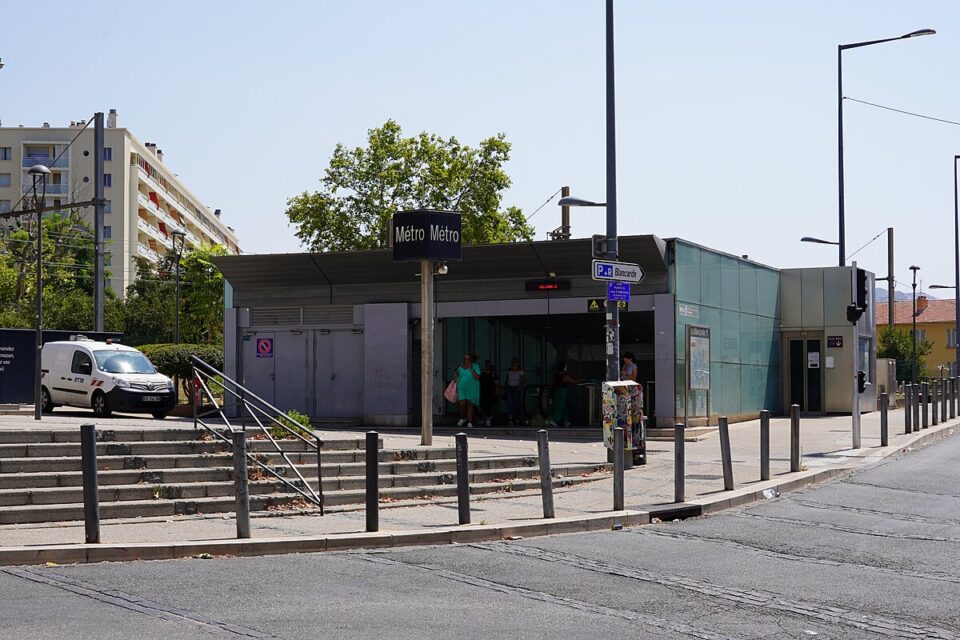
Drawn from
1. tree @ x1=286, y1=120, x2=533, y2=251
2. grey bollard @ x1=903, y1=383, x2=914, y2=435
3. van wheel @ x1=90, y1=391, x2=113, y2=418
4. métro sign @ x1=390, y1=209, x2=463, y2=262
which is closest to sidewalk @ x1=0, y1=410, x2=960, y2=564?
grey bollard @ x1=903, y1=383, x2=914, y2=435

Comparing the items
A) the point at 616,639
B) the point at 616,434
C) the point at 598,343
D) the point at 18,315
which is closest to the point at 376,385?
the point at 598,343

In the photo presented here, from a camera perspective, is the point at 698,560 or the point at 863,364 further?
the point at 863,364

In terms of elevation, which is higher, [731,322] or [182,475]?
[731,322]

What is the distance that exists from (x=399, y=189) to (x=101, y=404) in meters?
27.3

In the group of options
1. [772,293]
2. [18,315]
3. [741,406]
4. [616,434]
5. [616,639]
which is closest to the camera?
[616,639]

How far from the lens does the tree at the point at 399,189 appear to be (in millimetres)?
51250

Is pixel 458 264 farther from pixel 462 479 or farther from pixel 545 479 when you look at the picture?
pixel 462 479

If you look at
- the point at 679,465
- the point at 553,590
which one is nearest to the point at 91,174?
the point at 679,465

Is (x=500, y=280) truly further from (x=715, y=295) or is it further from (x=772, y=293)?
(x=772, y=293)

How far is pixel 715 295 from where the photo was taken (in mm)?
28797

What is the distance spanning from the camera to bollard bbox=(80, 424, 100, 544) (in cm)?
1058

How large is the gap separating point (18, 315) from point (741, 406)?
33826 mm

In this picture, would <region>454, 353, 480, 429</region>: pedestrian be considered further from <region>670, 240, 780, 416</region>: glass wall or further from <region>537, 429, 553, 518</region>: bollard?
<region>537, 429, 553, 518</region>: bollard

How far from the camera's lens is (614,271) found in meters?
17.2
